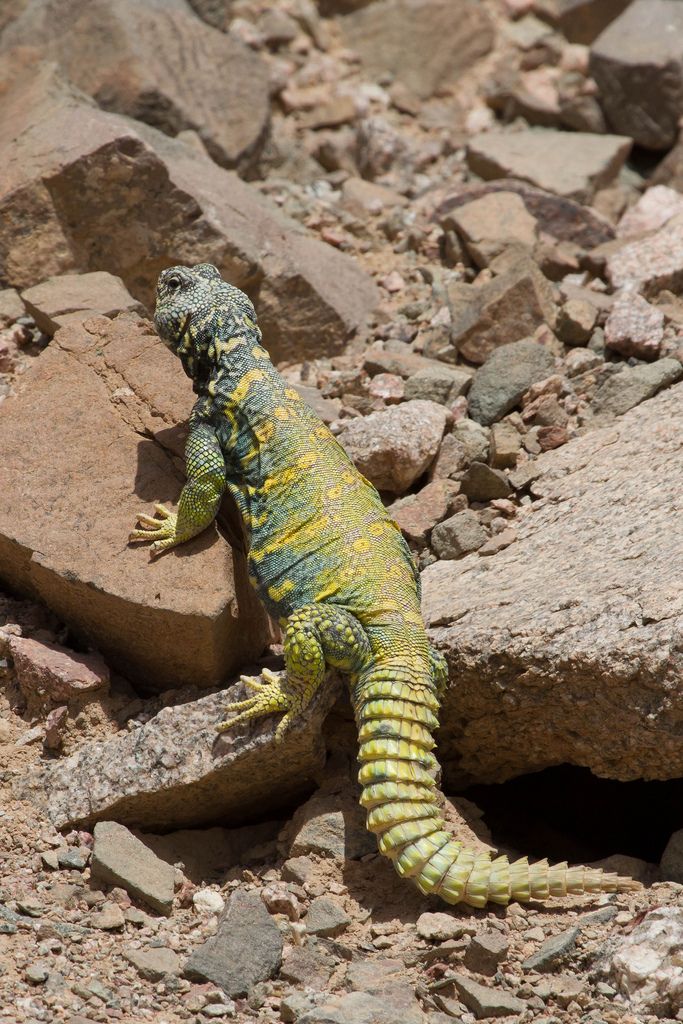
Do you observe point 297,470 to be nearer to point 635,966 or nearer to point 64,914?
point 64,914

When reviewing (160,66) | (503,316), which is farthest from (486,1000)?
(160,66)

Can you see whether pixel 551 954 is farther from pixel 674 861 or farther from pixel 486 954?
pixel 674 861

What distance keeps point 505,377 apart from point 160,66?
5.54 metres

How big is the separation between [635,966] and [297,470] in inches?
128

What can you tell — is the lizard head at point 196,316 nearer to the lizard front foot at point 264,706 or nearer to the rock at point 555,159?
the lizard front foot at point 264,706

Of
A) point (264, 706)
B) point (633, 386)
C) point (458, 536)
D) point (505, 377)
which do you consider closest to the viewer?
point (264, 706)

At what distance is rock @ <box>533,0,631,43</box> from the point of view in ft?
49.6

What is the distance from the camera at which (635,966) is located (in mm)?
5273

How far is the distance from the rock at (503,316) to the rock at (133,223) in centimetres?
114

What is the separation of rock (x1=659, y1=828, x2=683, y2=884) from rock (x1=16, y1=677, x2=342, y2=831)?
1988mm

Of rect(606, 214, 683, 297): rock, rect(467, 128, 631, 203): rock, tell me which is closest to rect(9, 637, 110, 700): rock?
rect(606, 214, 683, 297): rock

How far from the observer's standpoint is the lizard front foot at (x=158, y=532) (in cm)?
688

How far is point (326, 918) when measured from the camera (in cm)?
604

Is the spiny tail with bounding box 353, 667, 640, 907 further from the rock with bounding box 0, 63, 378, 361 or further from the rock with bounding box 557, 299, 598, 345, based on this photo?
the rock with bounding box 0, 63, 378, 361
